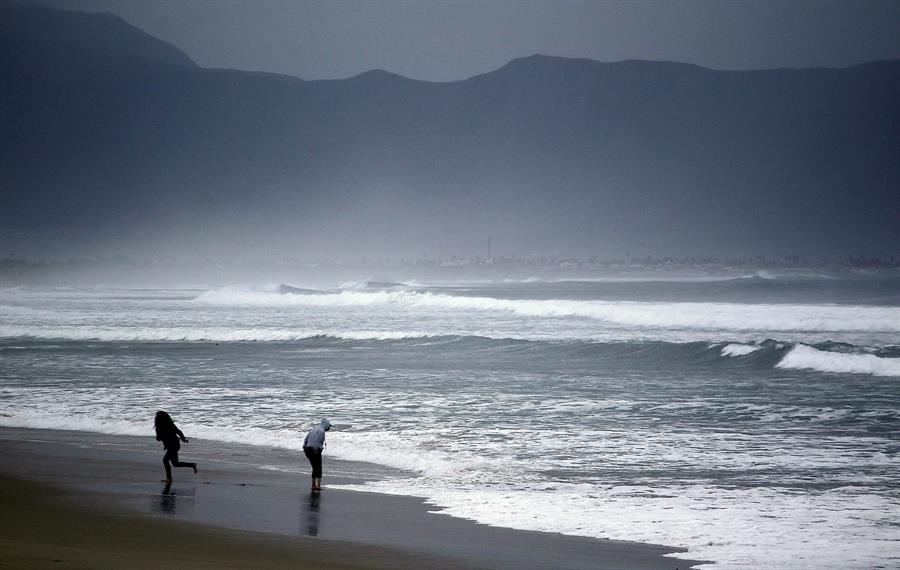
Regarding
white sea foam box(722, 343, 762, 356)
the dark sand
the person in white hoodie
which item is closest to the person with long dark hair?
the dark sand

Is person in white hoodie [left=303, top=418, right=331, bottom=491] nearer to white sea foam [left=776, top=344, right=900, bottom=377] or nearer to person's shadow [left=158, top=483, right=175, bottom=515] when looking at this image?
person's shadow [left=158, top=483, right=175, bottom=515]

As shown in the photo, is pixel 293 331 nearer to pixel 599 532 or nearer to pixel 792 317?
pixel 792 317

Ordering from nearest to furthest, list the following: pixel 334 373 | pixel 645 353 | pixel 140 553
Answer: pixel 140 553, pixel 334 373, pixel 645 353

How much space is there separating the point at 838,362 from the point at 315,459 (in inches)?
709

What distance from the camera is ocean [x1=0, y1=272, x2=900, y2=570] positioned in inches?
448

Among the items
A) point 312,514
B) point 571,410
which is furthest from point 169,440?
point 571,410

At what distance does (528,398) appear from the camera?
71.1 feet

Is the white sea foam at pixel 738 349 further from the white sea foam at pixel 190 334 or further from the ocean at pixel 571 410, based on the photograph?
the white sea foam at pixel 190 334

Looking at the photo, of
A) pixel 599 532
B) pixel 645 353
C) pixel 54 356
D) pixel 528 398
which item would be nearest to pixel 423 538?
pixel 599 532

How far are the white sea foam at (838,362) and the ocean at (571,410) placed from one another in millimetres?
69

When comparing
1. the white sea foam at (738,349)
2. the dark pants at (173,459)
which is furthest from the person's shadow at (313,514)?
the white sea foam at (738,349)

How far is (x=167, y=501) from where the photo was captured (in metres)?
12.1

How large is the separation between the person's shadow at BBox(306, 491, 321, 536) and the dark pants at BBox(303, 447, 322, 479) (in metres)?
0.39

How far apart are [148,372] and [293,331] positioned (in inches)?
608
